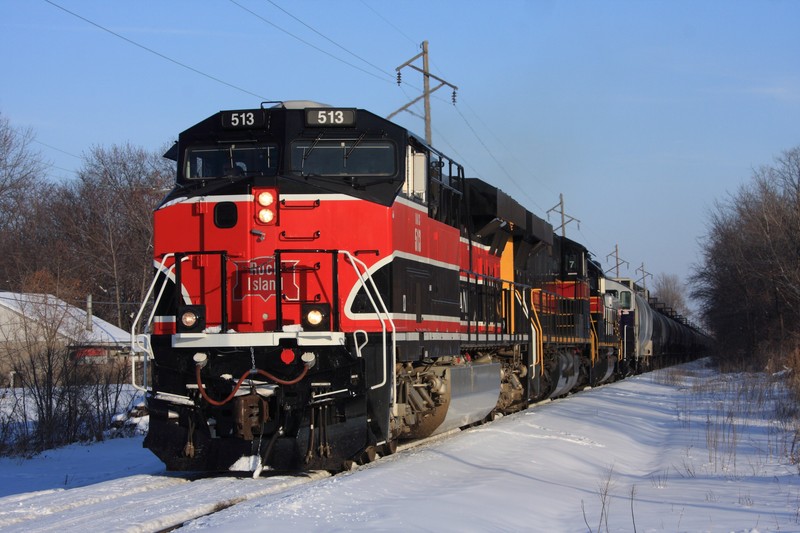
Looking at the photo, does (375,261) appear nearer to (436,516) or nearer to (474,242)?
(436,516)

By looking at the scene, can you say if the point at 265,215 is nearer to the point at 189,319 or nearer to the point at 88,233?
the point at 189,319

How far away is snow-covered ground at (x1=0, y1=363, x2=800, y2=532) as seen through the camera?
6.41 meters

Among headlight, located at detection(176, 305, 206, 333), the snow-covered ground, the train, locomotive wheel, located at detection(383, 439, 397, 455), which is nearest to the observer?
the snow-covered ground

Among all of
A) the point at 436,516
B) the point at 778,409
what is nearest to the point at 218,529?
the point at 436,516

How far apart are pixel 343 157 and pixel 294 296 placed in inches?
65.6

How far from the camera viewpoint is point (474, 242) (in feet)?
47.3

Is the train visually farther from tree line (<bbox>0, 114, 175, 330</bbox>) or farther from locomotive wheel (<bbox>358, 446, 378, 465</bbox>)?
tree line (<bbox>0, 114, 175, 330</bbox>)

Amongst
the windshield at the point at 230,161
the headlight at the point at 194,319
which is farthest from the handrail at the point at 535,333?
the headlight at the point at 194,319

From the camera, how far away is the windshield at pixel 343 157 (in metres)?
9.62

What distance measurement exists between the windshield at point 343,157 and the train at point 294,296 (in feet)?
0.04

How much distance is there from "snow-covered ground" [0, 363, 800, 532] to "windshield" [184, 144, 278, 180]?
324 cm

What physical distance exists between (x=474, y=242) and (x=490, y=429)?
120 inches

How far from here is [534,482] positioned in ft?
28.2

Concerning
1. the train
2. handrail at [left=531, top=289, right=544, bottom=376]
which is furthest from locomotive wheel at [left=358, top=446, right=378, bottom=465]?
handrail at [left=531, top=289, right=544, bottom=376]
